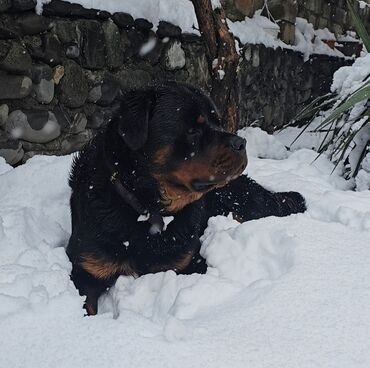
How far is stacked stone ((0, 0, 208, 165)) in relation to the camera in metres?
3.48

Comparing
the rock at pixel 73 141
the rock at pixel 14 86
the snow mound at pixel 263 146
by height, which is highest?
the rock at pixel 14 86

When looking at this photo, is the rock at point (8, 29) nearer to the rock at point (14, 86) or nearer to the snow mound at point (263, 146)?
the rock at point (14, 86)

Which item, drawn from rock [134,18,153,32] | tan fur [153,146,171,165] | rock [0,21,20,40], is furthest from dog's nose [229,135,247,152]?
rock [134,18,153,32]

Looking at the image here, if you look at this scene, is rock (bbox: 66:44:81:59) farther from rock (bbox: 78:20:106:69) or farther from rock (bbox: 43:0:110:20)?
rock (bbox: 43:0:110:20)

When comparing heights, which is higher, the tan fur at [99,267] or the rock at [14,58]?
the rock at [14,58]

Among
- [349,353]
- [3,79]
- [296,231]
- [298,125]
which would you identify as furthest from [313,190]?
[298,125]

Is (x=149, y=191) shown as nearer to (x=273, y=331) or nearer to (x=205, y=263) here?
(x=205, y=263)

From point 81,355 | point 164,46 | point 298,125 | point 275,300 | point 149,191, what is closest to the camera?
point 81,355

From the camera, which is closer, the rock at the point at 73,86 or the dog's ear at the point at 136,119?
the dog's ear at the point at 136,119

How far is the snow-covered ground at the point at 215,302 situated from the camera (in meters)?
1.57

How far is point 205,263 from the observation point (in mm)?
2533

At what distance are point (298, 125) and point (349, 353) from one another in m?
7.14

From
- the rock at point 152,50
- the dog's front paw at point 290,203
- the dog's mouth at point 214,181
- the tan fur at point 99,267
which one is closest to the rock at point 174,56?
the rock at point 152,50

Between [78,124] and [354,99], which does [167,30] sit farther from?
[354,99]
